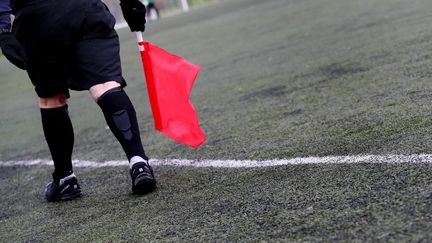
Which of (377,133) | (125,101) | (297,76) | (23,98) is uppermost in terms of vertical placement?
(125,101)

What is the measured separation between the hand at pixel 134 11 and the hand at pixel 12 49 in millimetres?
633

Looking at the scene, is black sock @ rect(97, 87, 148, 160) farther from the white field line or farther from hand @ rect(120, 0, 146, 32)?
the white field line

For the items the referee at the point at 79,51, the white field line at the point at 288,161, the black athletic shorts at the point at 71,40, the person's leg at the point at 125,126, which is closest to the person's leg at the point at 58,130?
the referee at the point at 79,51

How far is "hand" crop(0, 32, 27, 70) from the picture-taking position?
11.9 ft

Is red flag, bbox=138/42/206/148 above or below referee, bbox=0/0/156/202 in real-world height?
below

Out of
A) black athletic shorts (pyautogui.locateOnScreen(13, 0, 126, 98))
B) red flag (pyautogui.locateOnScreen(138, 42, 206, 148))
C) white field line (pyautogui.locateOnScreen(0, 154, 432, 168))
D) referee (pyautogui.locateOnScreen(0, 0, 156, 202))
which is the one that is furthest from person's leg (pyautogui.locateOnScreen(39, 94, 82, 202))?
white field line (pyautogui.locateOnScreen(0, 154, 432, 168))

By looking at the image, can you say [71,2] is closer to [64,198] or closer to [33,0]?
[33,0]

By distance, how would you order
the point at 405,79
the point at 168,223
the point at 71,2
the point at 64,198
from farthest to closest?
the point at 405,79 → the point at 64,198 → the point at 71,2 → the point at 168,223

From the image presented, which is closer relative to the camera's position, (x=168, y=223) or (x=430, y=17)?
(x=168, y=223)

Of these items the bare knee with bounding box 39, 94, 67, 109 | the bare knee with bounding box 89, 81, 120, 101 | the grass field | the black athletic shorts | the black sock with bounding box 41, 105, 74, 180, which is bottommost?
the grass field

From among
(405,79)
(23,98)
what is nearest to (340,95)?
(405,79)

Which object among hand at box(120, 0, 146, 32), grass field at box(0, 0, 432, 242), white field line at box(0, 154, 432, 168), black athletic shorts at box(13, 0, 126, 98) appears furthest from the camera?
hand at box(120, 0, 146, 32)

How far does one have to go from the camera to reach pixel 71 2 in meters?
3.62

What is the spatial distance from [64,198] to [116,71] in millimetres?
911
